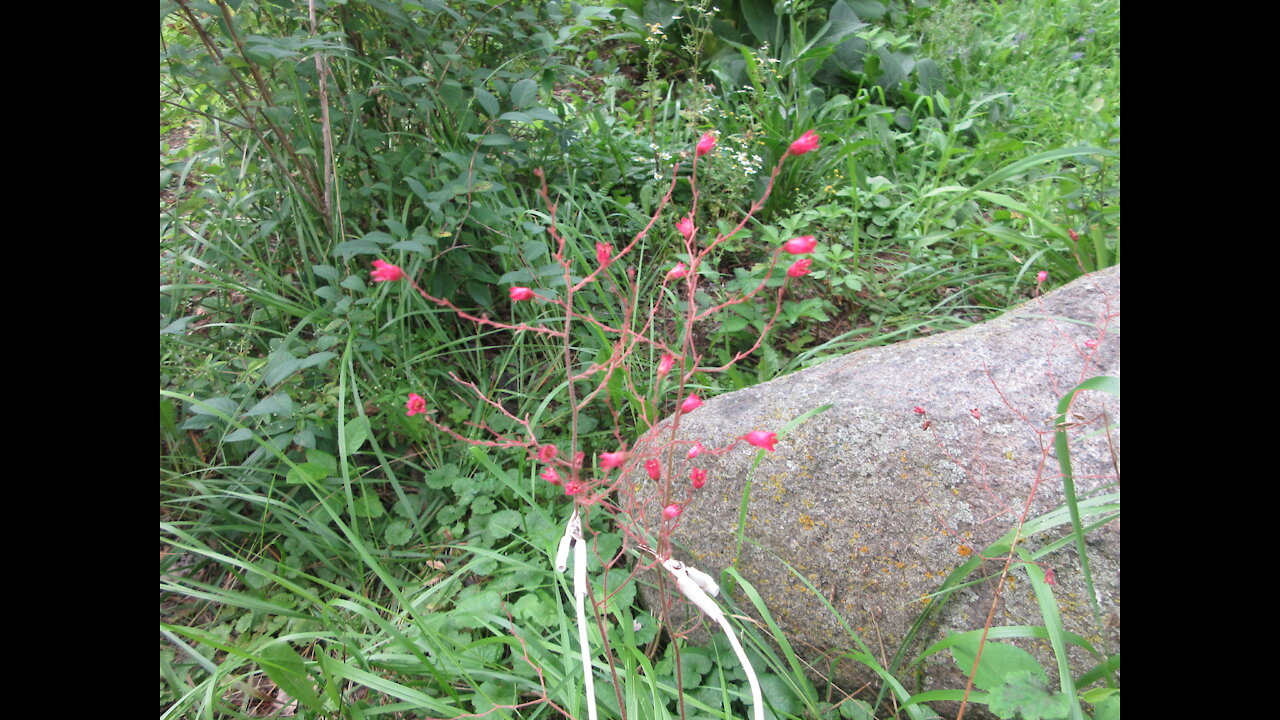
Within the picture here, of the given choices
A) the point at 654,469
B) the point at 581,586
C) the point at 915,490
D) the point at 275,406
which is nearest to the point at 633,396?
the point at 654,469

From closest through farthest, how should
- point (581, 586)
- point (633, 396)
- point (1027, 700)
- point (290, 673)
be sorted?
point (581, 586), point (1027, 700), point (633, 396), point (290, 673)

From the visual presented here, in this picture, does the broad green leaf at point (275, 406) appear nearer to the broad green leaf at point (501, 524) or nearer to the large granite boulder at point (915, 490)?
the broad green leaf at point (501, 524)

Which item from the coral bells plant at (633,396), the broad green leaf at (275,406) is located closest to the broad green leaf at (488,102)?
the coral bells plant at (633,396)

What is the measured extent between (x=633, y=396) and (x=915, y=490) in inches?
23.7

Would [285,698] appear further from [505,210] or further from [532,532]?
[505,210]

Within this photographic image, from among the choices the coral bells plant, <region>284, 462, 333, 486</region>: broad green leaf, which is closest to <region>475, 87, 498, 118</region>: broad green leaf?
the coral bells plant

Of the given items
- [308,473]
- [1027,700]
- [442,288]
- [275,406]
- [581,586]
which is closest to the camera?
[581,586]

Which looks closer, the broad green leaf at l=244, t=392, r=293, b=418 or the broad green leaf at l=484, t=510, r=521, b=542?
the broad green leaf at l=244, t=392, r=293, b=418

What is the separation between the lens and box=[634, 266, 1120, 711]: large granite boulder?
3.88 feet

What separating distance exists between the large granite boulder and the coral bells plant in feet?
0.39

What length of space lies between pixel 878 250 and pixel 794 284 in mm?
379

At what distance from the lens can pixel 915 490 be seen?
1.28 metres

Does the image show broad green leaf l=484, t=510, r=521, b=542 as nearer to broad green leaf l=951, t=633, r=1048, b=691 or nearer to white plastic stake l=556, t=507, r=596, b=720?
white plastic stake l=556, t=507, r=596, b=720

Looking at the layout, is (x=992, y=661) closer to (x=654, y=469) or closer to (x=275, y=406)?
(x=654, y=469)
